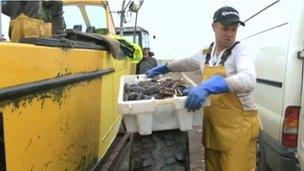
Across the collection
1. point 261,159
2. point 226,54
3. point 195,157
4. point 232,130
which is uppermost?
point 226,54

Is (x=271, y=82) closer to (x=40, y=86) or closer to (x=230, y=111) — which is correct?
(x=230, y=111)

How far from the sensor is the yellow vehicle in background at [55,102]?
8.71ft

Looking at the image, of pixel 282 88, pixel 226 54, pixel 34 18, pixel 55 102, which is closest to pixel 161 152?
pixel 55 102

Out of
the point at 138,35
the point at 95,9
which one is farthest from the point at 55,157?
the point at 138,35

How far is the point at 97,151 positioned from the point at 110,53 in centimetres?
110

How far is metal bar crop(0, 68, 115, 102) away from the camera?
2574 millimetres

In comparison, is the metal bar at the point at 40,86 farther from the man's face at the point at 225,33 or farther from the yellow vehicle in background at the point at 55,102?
the man's face at the point at 225,33

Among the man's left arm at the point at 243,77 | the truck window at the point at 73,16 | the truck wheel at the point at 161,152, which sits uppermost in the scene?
the truck window at the point at 73,16

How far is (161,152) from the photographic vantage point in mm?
3414

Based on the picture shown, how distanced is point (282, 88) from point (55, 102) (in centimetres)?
174

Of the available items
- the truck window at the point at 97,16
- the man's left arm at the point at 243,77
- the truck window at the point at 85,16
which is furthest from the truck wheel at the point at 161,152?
the truck window at the point at 97,16

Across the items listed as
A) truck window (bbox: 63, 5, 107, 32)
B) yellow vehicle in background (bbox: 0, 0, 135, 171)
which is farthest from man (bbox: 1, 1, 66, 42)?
truck window (bbox: 63, 5, 107, 32)

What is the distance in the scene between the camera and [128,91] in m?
3.95

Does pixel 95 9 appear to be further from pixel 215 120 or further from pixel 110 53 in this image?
pixel 215 120
